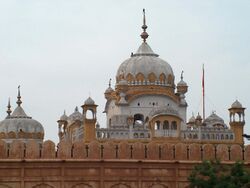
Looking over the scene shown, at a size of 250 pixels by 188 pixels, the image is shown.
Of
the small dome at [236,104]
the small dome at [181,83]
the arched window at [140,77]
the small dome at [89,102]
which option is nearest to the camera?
the small dome at [89,102]

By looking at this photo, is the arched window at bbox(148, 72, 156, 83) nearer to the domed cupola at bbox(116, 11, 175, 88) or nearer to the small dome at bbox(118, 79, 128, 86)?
the domed cupola at bbox(116, 11, 175, 88)

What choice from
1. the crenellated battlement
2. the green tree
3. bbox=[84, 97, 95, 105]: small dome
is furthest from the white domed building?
the green tree

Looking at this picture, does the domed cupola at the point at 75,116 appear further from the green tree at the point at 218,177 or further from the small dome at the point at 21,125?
the green tree at the point at 218,177

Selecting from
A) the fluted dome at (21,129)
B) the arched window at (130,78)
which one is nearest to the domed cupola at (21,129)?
the fluted dome at (21,129)

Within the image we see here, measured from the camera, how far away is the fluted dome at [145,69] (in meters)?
39.9

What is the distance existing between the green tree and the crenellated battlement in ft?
5.42

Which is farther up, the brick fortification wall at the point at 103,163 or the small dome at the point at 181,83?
the small dome at the point at 181,83

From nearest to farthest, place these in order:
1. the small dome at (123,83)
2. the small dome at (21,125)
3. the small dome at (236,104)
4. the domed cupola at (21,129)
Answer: the domed cupola at (21,129) → the small dome at (21,125) → the small dome at (236,104) → the small dome at (123,83)

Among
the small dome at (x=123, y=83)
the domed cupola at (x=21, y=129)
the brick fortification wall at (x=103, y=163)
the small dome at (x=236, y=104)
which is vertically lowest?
the brick fortification wall at (x=103, y=163)

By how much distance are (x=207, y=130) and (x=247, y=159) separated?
1408cm

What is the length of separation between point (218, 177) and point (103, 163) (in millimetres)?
3254

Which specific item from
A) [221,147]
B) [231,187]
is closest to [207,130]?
[221,147]

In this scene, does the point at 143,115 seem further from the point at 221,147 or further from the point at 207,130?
the point at 221,147

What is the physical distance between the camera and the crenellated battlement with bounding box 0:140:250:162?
843 inches
